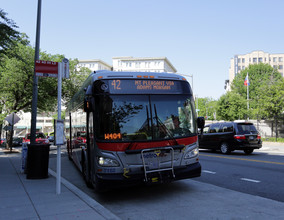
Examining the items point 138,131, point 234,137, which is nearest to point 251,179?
point 138,131

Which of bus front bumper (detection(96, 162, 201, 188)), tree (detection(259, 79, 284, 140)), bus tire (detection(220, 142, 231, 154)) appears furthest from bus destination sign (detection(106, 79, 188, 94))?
tree (detection(259, 79, 284, 140))

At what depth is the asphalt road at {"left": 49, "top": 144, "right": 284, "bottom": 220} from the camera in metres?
5.20

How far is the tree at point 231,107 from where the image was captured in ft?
164

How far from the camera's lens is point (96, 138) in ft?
20.1

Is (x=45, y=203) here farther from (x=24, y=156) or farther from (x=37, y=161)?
(x=24, y=156)

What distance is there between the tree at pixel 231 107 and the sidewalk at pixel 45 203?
45.9 m

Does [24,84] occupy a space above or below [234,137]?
above

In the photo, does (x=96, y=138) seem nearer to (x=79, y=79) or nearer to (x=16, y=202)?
(x=16, y=202)

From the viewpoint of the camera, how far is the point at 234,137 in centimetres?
1573

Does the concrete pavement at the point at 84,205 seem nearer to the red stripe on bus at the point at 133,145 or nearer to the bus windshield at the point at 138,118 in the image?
the red stripe on bus at the point at 133,145

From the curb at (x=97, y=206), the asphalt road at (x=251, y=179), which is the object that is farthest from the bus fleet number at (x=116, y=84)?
the asphalt road at (x=251, y=179)

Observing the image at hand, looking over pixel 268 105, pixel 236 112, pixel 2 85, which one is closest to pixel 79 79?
pixel 2 85

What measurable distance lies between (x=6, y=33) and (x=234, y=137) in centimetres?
1247

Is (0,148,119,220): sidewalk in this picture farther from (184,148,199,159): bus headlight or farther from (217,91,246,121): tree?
(217,91,246,121): tree
